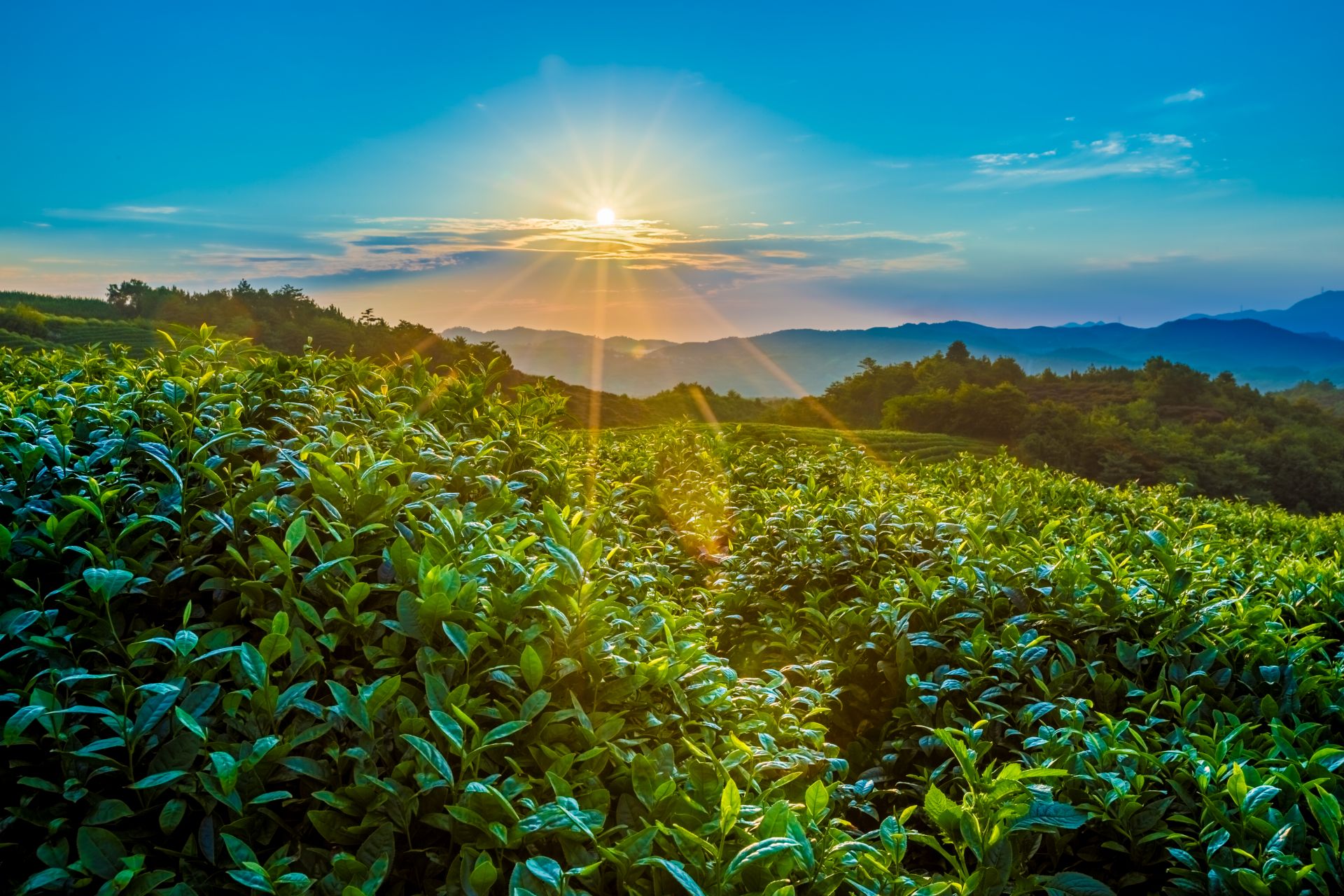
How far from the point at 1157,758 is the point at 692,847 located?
160cm

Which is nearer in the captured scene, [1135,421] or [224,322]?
[224,322]

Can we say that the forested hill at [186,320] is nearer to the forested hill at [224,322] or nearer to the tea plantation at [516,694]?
the forested hill at [224,322]

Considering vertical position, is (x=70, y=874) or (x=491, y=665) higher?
(x=491, y=665)

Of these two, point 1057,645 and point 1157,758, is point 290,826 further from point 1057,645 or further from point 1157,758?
point 1057,645

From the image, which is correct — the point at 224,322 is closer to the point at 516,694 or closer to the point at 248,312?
the point at 248,312

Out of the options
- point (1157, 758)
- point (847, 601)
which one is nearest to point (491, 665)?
point (1157, 758)

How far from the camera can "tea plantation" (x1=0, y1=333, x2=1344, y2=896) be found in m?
1.75

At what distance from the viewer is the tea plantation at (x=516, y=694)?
5.75 feet

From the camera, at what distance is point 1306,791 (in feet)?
6.73

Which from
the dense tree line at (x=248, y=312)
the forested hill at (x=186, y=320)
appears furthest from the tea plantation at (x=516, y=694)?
the dense tree line at (x=248, y=312)

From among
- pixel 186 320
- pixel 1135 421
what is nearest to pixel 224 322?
pixel 186 320

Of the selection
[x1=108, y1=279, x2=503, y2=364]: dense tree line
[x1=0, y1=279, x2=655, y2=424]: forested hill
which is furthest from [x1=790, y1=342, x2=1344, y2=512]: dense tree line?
[x1=108, y1=279, x2=503, y2=364]: dense tree line

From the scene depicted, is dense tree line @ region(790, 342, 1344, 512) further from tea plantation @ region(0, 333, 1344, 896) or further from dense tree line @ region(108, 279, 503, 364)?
tea plantation @ region(0, 333, 1344, 896)

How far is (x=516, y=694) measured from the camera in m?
2.08
